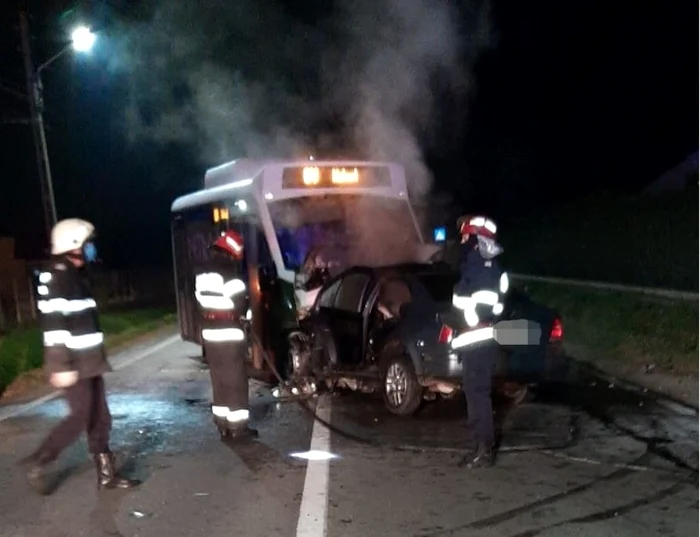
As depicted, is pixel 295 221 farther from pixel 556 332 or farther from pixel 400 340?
pixel 556 332

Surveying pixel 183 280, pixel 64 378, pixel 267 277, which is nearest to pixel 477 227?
pixel 64 378

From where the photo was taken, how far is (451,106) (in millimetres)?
16328

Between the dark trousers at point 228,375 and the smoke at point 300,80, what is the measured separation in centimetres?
636

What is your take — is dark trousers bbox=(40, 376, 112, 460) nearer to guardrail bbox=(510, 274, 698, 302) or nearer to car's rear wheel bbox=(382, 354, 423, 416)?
car's rear wheel bbox=(382, 354, 423, 416)

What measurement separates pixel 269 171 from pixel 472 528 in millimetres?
7182

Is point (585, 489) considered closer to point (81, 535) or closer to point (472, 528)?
point (472, 528)

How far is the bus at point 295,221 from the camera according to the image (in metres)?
11.7

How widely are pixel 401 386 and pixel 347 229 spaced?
3709mm

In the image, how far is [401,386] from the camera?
9.17 metres

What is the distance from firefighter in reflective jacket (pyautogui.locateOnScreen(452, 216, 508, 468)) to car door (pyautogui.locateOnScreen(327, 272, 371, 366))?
278 cm

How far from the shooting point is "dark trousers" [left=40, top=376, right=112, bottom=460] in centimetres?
659

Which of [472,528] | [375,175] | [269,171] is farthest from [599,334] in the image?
[472,528]

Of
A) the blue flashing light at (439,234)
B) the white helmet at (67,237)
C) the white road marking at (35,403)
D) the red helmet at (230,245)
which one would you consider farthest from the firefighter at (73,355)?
the blue flashing light at (439,234)

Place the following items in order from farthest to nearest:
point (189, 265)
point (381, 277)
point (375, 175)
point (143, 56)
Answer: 1. point (143, 56)
2. point (189, 265)
3. point (375, 175)
4. point (381, 277)
